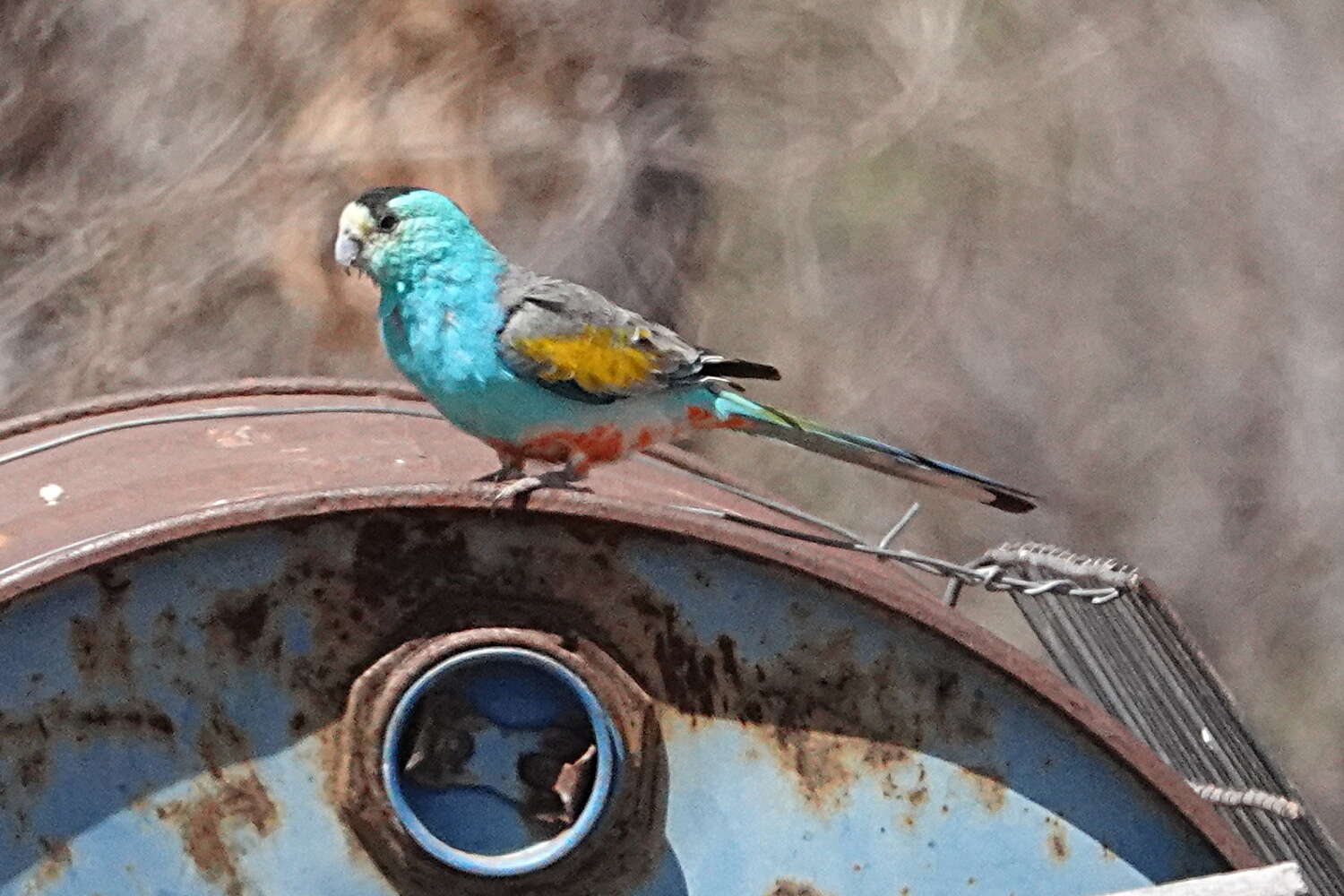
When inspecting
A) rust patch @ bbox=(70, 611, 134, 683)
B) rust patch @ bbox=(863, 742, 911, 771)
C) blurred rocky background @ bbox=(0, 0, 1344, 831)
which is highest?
blurred rocky background @ bbox=(0, 0, 1344, 831)

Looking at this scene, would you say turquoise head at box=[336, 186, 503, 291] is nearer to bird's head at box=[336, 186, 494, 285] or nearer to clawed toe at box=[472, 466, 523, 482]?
bird's head at box=[336, 186, 494, 285]

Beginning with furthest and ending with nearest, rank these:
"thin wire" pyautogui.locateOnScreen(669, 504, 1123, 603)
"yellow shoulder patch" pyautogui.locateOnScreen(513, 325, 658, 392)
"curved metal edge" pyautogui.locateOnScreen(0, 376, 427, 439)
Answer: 1. "curved metal edge" pyautogui.locateOnScreen(0, 376, 427, 439)
2. "yellow shoulder patch" pyautogui.locateOnScreen(513, 325, 658, 392)
3. "thin wire" pyautogui.locateOnScreen(669, 504, 1123, 603)

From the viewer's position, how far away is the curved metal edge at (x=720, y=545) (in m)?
2.96

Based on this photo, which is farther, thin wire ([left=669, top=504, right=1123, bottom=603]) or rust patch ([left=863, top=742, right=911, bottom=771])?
thin wire ([left=669, top=504, right=1123, bottom=603])

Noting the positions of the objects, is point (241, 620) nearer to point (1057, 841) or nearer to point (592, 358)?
point (592, 358)

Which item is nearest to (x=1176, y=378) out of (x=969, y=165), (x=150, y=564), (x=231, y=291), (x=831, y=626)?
(x=969, y=165)

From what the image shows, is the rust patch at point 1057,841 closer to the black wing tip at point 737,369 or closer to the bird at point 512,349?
the bird at point 512,349

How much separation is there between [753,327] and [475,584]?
5.40 meters

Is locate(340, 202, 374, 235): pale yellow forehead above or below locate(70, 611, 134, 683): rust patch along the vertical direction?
above

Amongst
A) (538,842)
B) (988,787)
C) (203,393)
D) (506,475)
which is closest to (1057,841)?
(988,787)

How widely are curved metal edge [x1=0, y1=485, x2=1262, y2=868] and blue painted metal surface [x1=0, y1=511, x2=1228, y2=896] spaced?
0.02 metres

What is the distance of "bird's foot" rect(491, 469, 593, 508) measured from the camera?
308 centimetres

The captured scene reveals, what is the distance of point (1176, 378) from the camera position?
869 cm

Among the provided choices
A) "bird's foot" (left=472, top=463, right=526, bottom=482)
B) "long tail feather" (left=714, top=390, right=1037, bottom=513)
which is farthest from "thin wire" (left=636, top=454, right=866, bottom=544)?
"bird's foot" (left=472, top=463, right=526, bottom=482)
